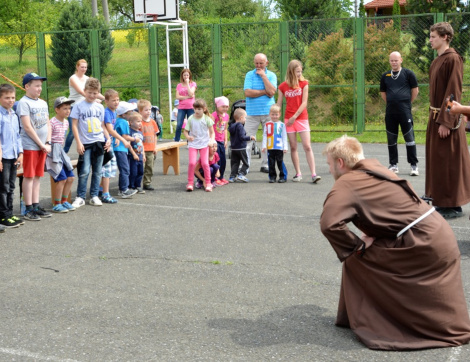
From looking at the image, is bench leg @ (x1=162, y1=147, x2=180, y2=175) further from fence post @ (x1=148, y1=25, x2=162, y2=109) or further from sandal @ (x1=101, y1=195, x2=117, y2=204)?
fence post @ (x1=148, y1=25, x2=162, y2=109)

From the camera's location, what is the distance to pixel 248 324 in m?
5.85

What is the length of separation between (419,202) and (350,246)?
2.17 feet

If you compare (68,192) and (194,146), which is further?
(194,146)

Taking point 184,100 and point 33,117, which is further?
point 184,100

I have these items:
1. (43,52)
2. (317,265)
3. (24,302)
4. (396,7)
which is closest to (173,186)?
(317,265)

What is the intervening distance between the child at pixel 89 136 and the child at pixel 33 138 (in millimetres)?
640

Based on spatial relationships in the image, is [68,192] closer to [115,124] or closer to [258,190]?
[115,124]

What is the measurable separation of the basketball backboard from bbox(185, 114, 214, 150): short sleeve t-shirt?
10.2 metres

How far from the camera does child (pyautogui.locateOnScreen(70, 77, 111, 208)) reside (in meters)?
10.5

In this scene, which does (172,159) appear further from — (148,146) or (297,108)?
(297,108)

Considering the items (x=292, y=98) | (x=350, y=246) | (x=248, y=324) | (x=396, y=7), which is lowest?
(x=248, y=324)

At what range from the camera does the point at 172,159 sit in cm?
1402

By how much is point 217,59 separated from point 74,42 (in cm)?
806

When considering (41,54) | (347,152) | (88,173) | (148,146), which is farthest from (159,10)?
(347,152)
